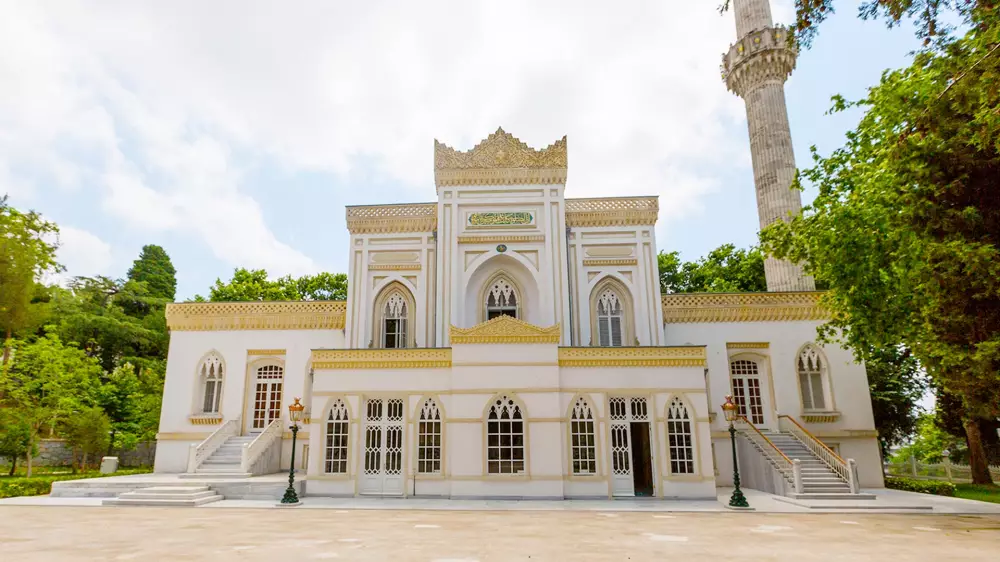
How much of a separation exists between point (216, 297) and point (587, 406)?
25.7 m

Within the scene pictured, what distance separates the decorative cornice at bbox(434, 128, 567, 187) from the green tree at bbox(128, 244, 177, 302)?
28.5m

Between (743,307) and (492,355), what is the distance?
30.5ft

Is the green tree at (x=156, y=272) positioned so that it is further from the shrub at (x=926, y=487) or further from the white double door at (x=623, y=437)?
the shrub at (x=926, y=487)

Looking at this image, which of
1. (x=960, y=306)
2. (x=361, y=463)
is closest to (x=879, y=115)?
(x=960, y=306)

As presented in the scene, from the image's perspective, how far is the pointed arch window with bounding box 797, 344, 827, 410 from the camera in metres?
18.2

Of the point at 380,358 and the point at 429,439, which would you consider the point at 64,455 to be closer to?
the point at 380,358

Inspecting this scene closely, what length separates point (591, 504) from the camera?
1281 cm

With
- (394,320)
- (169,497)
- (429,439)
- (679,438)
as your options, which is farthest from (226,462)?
(679,438)

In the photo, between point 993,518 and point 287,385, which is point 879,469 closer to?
point 993,518

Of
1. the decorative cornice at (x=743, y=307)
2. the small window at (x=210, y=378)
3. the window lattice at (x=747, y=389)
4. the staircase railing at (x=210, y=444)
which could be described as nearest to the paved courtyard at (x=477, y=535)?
the staircase railing at (x=210, y=444)

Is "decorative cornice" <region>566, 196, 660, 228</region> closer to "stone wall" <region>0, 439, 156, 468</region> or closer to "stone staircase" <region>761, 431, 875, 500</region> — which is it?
"stone staircase" <region>761, 431, 875, 500</region>

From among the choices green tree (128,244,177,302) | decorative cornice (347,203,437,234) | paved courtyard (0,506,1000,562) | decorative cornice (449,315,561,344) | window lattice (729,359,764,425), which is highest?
green tree (128,244,177,302)

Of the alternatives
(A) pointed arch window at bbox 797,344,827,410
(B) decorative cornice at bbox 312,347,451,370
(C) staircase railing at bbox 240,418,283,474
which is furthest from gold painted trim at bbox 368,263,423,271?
(A) pointed arch window at bbox 797,344,827,410

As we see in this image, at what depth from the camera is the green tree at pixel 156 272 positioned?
3891 cm
